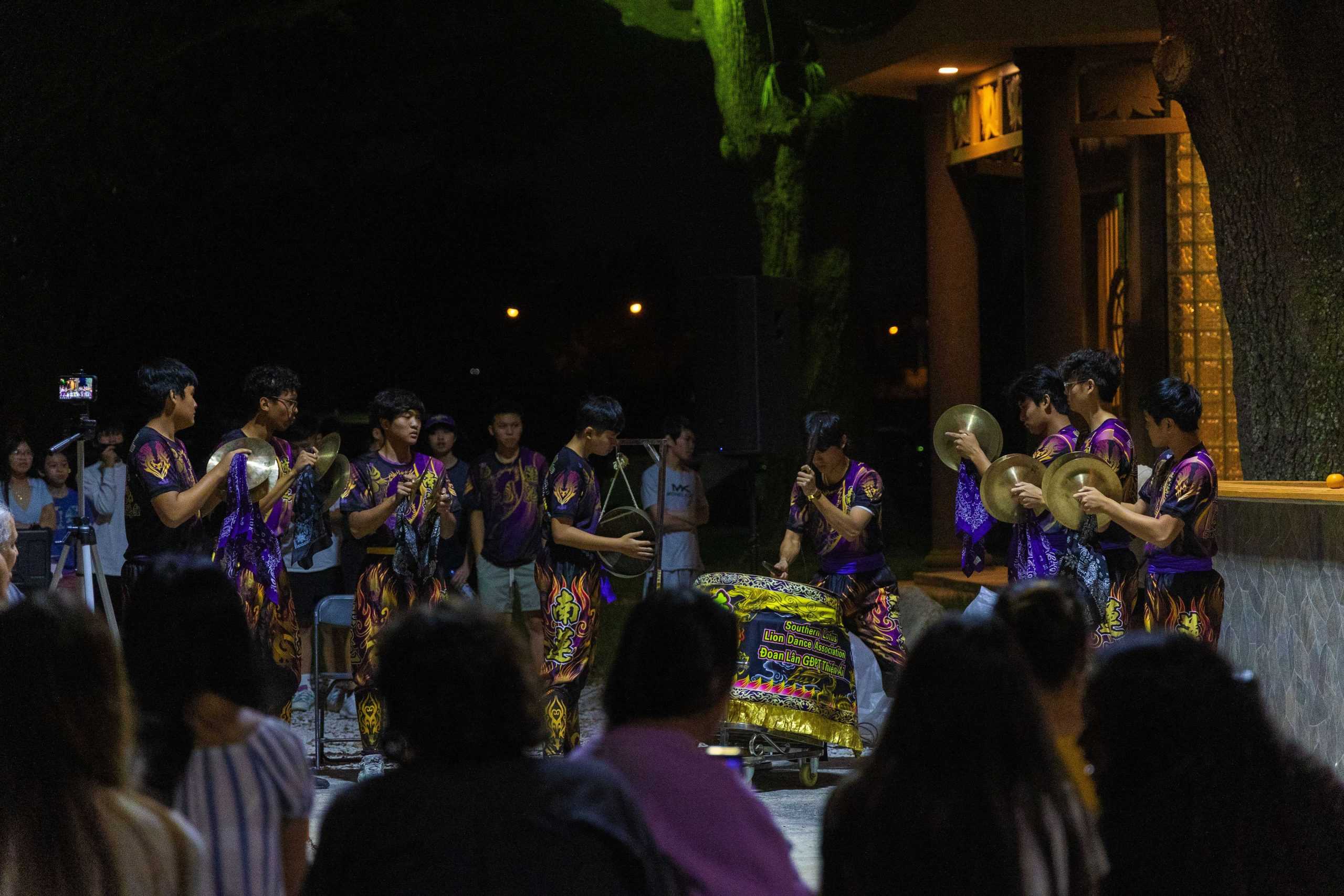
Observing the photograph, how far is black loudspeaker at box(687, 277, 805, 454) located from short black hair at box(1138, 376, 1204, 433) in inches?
78.7

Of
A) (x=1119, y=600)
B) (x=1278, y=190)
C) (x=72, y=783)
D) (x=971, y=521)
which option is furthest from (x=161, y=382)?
(x=1278, y=190)

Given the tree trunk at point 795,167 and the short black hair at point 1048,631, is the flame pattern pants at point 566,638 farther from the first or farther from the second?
the tree trunk at point 795,167

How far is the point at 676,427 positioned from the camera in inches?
409

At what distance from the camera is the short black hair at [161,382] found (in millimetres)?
6676

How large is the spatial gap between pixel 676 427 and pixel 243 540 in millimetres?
4119

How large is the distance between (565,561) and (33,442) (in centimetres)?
871

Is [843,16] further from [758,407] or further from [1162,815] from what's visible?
[1162,815]

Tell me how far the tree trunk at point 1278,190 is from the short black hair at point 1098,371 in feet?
4.55

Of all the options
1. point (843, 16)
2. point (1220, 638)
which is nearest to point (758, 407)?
point (1220, 638)

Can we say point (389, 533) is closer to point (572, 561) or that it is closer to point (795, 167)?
point (572, 561)

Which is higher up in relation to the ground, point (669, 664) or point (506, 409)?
point (506, 409)

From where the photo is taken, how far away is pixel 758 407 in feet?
24.9

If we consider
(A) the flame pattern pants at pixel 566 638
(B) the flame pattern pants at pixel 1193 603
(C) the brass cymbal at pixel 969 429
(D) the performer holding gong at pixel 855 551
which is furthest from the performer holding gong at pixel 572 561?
(B) the flame pattern pants at pixel 1193 603

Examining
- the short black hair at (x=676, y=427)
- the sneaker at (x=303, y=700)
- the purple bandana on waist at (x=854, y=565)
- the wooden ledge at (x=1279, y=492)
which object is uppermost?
the short black hair at (x=676, y=427)
